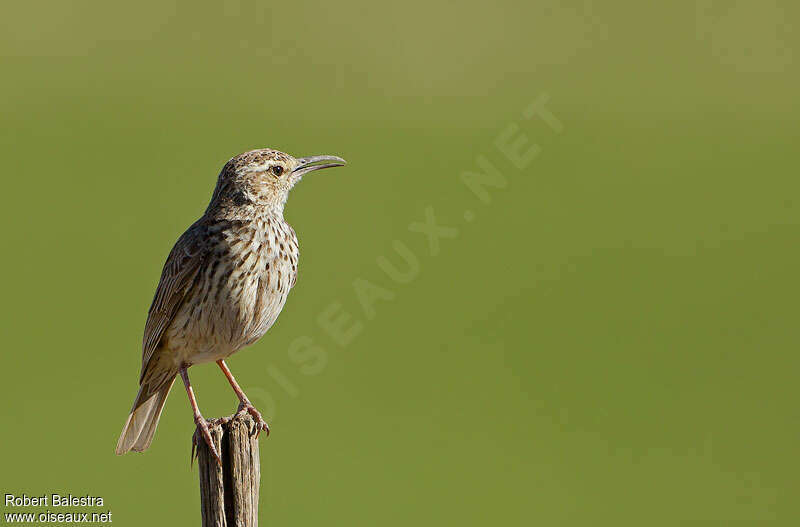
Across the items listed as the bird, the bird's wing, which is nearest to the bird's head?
the bird

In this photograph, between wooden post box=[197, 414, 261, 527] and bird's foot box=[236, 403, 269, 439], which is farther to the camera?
bird's foot box=[236, 403, 269, 439]

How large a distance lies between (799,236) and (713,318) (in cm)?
338

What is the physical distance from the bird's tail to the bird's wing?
16cm

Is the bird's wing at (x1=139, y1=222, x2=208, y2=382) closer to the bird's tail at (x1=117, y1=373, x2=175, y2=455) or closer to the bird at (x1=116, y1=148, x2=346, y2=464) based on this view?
the bird at (x1=116, y1=148, x2=346, y2=464)

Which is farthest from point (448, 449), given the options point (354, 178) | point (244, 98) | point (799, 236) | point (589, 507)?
point (244, 98)

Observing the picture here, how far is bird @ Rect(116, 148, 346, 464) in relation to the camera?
679 centimetres

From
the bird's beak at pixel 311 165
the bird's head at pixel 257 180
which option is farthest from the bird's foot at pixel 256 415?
the bird's beak at pixel 311 165

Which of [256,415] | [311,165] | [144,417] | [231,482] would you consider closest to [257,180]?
[311,165]

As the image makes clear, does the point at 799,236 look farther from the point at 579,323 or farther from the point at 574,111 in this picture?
the point at 574,111

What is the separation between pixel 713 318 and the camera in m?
16.9

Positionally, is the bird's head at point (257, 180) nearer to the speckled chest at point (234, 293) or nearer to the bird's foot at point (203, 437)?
the speckled chest at point (234, 293)

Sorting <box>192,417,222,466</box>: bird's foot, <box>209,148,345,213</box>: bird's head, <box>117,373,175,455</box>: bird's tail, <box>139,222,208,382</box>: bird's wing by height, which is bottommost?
<box>192,417,222,466</box>: bird's foot

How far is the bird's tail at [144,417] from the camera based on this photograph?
7168 mm

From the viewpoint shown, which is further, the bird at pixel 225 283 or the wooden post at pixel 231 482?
the bird at pixel 225 283
